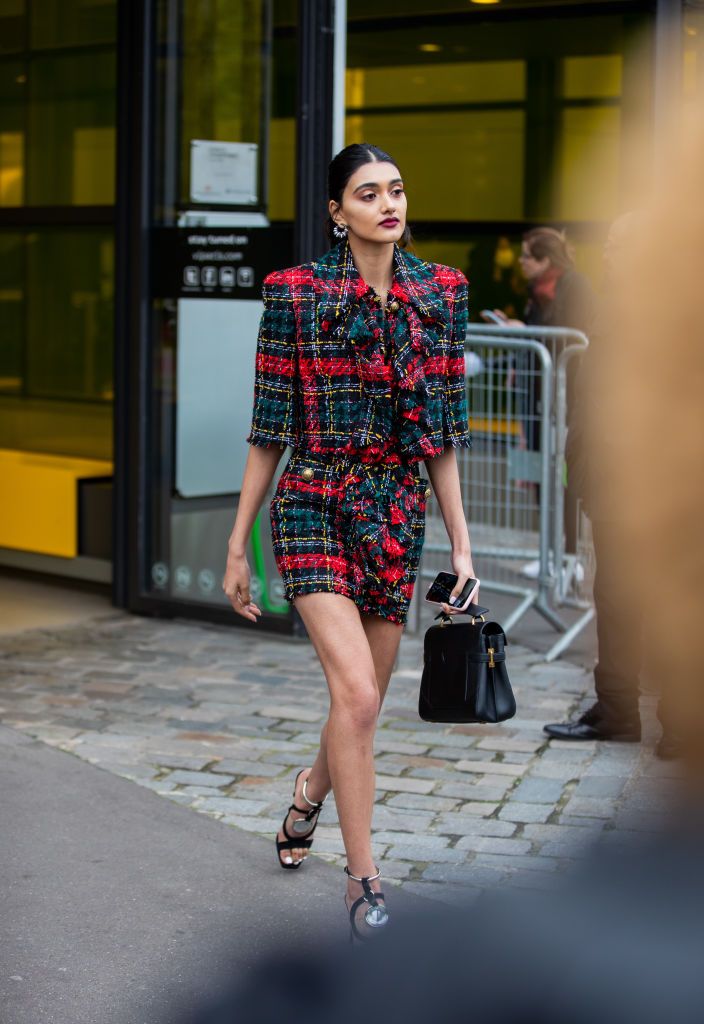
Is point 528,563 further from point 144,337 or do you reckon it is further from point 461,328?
point 461,328

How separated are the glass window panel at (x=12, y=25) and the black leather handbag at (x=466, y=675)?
7361mm

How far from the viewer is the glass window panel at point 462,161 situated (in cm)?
1510

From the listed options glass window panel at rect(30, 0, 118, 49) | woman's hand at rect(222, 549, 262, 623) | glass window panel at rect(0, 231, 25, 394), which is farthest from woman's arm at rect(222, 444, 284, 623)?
glass window panel at rect(0, 231, 25, 394)

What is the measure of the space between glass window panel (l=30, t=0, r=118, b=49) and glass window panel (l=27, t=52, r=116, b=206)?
10cm

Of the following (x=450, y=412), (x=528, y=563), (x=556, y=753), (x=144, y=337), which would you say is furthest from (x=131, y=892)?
(x=528, y=563)

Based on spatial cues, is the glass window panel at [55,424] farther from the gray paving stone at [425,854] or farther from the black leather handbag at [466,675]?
the black leather handbag at [466,675]

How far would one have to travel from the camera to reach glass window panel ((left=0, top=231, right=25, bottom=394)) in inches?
446

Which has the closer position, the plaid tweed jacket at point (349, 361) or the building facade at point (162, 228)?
the plaid tweed jacket at point (349, 361)

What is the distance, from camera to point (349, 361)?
358 centimetres

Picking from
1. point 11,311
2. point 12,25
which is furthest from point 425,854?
point 11,311

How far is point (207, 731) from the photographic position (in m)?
5.78

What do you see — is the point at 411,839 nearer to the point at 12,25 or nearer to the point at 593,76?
the point at 12,25

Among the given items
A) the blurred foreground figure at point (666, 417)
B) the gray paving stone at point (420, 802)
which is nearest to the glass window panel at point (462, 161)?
the gray paving stone at point (420, 802)

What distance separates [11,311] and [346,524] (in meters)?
8.57
